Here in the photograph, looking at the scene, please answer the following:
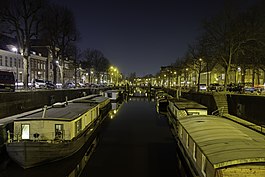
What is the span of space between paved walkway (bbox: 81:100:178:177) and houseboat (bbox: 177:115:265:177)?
13.1ft

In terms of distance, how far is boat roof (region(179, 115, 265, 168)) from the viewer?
36.9ft

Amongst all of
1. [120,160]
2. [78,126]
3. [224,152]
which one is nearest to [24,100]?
[78,126]

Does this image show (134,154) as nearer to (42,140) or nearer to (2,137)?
(42,140)

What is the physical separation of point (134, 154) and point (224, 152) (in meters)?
13.7

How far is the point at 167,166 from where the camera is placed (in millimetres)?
21969

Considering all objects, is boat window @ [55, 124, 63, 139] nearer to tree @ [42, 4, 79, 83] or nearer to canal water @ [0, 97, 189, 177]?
canal water @ [0, 97, 189, 177]

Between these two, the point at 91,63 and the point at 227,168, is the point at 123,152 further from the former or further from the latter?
the point at 91,63

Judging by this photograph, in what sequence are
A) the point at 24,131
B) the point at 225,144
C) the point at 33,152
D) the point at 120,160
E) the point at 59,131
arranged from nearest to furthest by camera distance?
the point at 225,144, the point at 33,152, the point at 24,131, the point at 59,131, the point at 120,160

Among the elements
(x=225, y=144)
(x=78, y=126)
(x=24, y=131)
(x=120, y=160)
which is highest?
(x=225, y=144)

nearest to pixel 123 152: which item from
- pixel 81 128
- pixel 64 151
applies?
pixel 81 128

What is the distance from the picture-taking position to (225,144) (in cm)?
1327

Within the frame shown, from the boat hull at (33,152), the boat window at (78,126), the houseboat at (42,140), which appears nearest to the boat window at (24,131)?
A: the houseboat at (42,140)

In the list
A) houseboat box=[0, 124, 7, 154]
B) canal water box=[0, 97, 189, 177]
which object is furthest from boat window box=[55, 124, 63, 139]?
houseboat box=[0, 124, 7, 154]

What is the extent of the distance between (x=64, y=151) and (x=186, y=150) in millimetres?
9121
